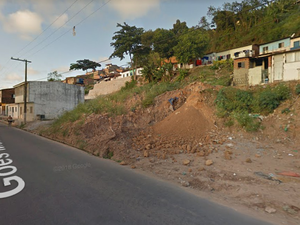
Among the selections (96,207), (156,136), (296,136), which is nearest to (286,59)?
(296,136)

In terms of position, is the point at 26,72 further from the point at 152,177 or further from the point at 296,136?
the point at 296,136

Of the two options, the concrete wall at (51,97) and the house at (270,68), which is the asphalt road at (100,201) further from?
the concrete wall at (51,97)

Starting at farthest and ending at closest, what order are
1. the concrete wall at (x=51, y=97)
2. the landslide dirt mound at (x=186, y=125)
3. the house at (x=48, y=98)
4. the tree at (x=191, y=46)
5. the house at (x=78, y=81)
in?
the house at (x=78, y=81) < the concrete wall at (x=51, y=97) < the house at (x=48, y=98) < the tree at (x=191, y=46) < the landslide dirt mound at (x=186, y=125)

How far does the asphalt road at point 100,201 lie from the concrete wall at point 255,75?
1526 centimetres

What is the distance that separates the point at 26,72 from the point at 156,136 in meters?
21.3

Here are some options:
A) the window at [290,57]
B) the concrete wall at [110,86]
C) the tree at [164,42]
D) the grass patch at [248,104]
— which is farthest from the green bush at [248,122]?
the tree at [164,42]

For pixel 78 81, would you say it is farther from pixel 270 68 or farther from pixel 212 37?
pixel 270 68

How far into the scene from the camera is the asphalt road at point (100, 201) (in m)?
3.00

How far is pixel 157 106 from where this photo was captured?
44.0 ft

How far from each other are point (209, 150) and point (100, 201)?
5043 mm

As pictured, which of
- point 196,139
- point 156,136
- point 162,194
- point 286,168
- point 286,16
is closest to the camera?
point 162,194

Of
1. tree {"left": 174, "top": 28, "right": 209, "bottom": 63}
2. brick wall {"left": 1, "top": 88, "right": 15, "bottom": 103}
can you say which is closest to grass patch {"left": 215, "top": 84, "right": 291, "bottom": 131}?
tree {"left": 174, "top": 28, "right": 209, "bottom": 63}

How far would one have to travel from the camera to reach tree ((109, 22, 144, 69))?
31078mm

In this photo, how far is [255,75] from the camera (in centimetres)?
1617
